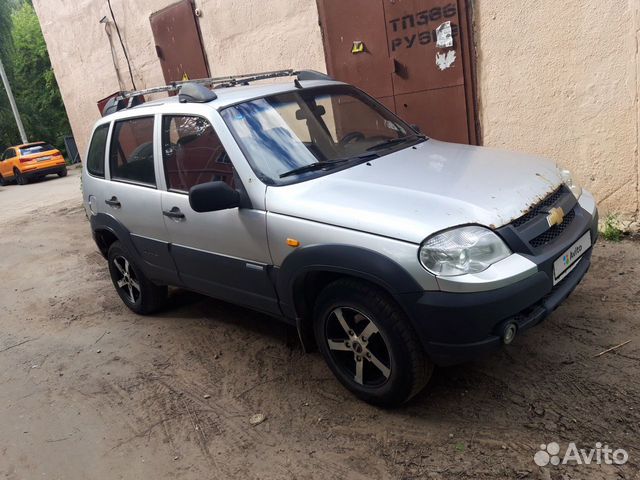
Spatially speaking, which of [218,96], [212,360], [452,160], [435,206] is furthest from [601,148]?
[212,360]

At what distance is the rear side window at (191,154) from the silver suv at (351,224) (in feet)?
0.04

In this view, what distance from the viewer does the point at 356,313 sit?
3020 millimetres

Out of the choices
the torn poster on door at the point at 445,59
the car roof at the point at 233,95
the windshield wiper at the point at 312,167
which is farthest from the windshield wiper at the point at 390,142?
the torn poster on door at the point at 445,59

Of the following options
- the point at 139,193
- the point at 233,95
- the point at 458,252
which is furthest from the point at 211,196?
the point at 458,252

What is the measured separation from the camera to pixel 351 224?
2836 mm

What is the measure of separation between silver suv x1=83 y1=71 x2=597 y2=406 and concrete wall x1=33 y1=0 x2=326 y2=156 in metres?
3.59

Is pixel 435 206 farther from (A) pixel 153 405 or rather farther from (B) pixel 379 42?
(B) pixel 379 42

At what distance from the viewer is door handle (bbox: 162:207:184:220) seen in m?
3.84

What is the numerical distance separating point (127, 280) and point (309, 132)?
95.4 inches

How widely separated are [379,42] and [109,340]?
14.9 ft

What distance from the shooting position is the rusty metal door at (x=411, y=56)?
604 centimetres

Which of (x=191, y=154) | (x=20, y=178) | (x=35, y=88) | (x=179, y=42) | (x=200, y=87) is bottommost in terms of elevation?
(x=20, y=178)

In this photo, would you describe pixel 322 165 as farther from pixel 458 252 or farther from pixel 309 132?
pixel 458 252

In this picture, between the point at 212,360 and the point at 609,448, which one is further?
the point at 212,360
